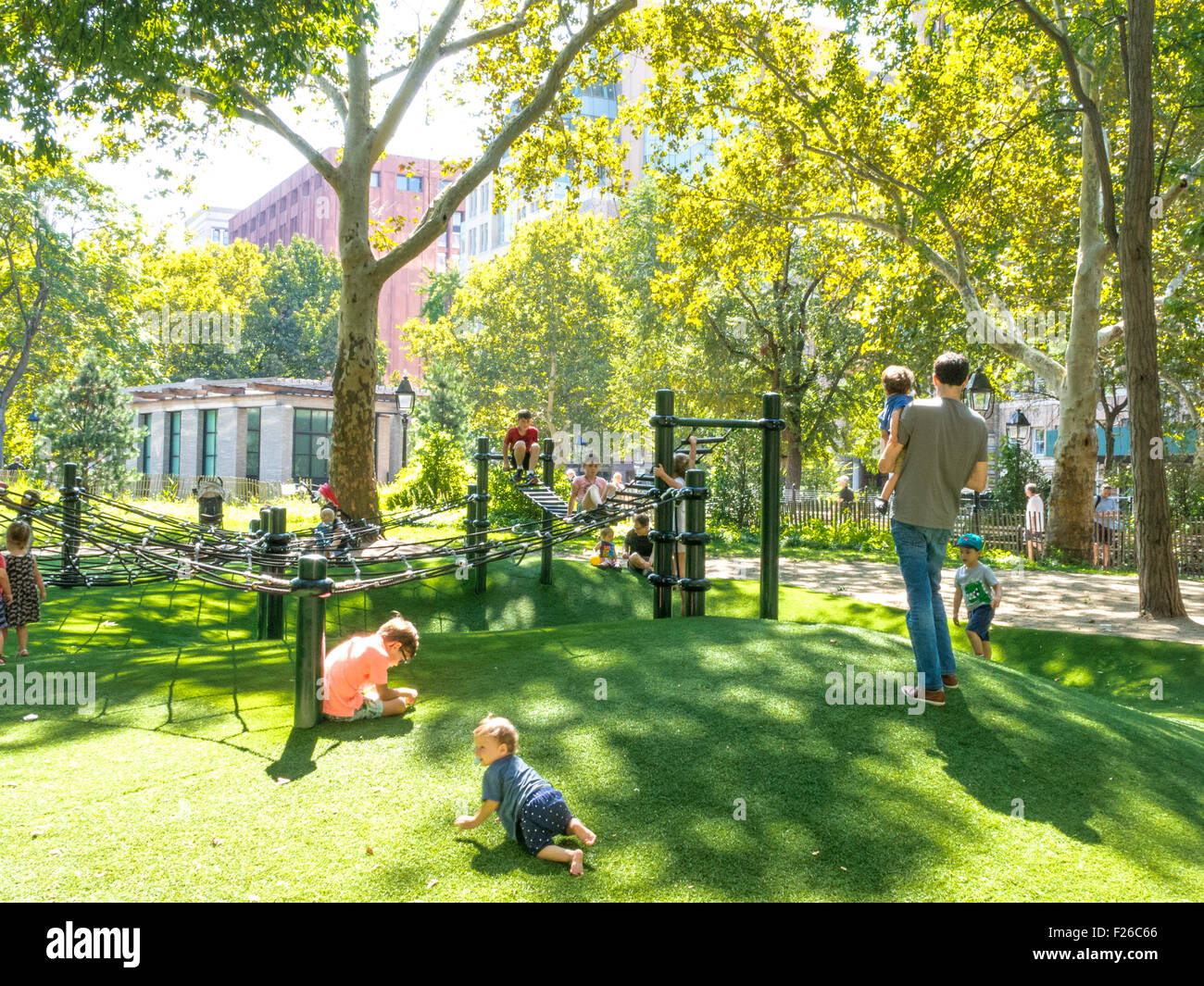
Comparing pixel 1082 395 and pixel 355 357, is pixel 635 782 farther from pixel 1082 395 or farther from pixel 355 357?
pixel 1082 395

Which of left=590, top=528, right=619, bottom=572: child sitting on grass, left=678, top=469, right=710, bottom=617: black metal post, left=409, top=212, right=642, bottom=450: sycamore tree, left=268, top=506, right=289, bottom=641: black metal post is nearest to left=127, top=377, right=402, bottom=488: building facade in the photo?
left=409, top=212, right=642, bottom=450: sycamore tree

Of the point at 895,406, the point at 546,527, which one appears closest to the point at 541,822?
the point at 895,406

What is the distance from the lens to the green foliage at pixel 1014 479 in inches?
992

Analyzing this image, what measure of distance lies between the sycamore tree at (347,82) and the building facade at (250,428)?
18.4m

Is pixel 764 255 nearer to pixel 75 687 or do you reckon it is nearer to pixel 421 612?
pixel 421 612

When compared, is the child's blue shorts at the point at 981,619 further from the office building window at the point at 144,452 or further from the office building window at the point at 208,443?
the office building window at the point at 144,452

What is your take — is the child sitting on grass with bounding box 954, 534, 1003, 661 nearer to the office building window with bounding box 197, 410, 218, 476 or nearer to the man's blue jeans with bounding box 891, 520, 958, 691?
the man's blue jeans with bounding box 891, 520, 958, 691

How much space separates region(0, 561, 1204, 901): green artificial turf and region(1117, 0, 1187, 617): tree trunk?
6.00 m

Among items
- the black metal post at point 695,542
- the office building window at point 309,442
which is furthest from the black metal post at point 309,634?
the office building window at point 309,442

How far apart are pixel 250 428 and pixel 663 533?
Result: 32322 millimetres

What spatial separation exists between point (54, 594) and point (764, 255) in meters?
16.1
